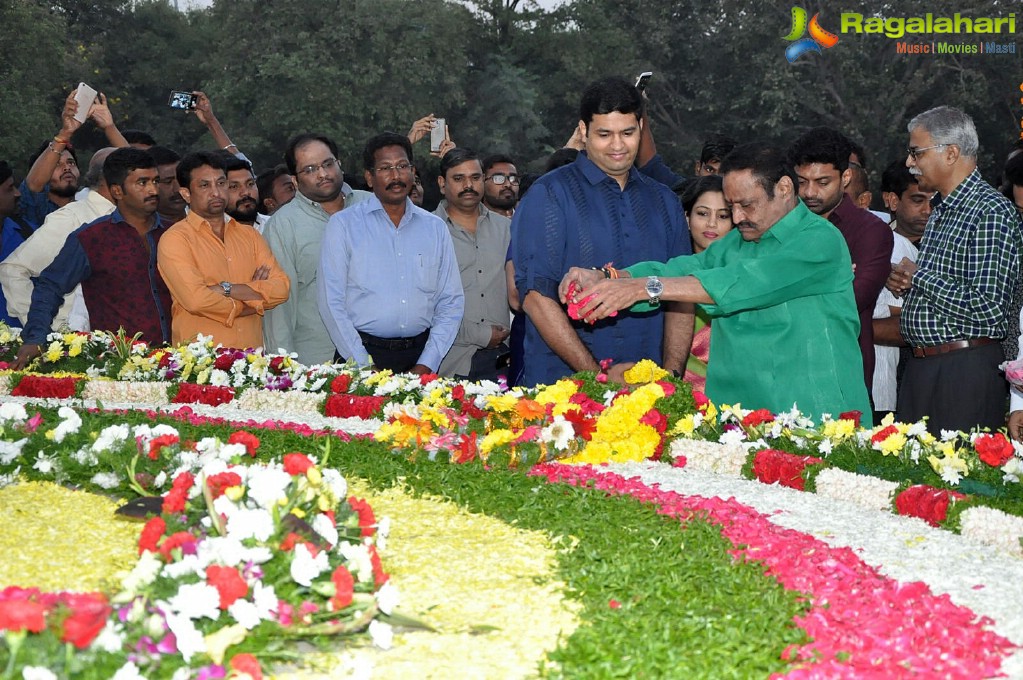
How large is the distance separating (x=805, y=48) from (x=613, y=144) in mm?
31252

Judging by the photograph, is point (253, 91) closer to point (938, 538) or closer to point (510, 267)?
point (510, 267)

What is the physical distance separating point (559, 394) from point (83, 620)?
2.79m

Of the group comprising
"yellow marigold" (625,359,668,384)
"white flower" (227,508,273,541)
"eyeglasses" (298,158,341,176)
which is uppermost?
"eyeglasses" (298,158,341,176)

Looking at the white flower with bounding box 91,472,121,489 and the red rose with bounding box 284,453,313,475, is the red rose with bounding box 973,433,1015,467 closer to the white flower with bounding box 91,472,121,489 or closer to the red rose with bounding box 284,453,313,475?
the red rose with bounding box 284,453,313,475

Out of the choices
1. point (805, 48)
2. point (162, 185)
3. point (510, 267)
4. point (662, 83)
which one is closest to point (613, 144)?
point (510, 267)

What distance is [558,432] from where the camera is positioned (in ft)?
16.5

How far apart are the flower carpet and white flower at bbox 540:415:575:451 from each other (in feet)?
0.03

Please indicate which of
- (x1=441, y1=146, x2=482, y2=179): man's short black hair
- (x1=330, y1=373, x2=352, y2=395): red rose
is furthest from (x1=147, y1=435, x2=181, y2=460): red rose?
(x1=441, y1=146, x2=482, y2=179): man's short black hair

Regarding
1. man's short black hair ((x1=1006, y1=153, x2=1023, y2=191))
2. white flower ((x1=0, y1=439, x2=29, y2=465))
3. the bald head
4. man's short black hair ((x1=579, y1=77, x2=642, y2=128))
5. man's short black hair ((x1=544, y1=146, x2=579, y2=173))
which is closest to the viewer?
white flower ((x1=0, y1=439, x2=29, y2=465))

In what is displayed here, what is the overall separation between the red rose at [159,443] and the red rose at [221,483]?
140 centimetres

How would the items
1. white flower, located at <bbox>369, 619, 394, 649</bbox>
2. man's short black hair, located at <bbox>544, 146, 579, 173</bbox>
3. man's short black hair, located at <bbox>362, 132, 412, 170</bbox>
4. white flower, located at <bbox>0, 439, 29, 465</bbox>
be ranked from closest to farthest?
1. white flower, located at <bbox>369, 619, 394, 649</bbox>
2. white flower, located at <bbox>0, 439, 29, 465</bbox>
3. man's short black hair, located at <bbox>362, 132, 412, 170</bbox>
4. man's short black hair, located at <bbox>544, 146, 579, 173</bbox>

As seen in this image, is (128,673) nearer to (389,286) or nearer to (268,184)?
(389,286)

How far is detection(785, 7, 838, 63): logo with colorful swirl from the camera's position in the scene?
1328 inches

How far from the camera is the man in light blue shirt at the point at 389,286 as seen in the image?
6.91 m
